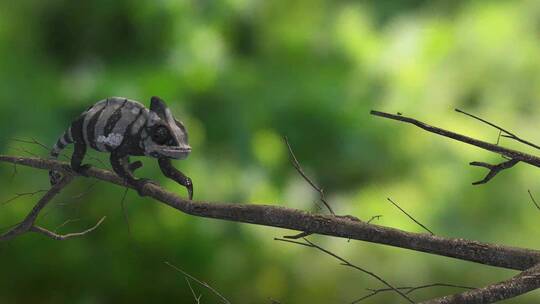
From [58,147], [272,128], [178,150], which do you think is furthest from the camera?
[272,128]

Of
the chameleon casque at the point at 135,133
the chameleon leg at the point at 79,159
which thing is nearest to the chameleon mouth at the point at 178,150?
the chameleon casque at the point at 135,133

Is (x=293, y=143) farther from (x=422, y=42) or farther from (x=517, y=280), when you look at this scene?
(x=517, y=280)

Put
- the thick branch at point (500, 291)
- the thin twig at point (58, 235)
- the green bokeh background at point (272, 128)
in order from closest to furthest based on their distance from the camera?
the thick branch at point (500, 291), the thin twig at point (58, 235), the green bokeh background at point (272, 128)

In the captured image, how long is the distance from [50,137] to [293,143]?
0.66m

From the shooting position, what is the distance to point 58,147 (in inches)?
38.4

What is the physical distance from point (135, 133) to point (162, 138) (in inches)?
1.2

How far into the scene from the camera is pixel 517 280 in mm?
Result: 728

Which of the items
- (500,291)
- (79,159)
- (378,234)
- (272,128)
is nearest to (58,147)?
(79,159)

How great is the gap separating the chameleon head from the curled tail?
0.11m

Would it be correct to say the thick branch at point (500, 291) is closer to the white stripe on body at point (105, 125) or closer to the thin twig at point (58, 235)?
the white stripe on body at point (105, 125)

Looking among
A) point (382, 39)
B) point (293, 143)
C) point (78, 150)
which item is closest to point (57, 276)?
point (293, 143)

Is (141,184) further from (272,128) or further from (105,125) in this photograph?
(272,128)

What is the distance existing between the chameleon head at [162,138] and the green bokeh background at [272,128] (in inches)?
45.8

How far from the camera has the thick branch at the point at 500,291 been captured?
0.70 meters
